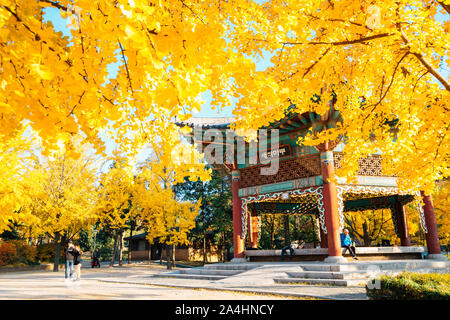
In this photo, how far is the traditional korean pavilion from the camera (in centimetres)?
1105

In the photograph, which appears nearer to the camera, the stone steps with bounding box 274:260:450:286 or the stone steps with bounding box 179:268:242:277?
the stone steps with bounding box 274:260:450:286

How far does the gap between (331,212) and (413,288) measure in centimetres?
632

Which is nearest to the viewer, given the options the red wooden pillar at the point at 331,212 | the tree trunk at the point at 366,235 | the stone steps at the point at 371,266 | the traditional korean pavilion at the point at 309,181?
the stone steps at the point at 371,266

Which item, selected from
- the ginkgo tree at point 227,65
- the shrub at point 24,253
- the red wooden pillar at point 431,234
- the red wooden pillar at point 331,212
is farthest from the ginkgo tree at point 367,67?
the shrub at point 24,253

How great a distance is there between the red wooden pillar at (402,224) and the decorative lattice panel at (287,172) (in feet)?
21.8

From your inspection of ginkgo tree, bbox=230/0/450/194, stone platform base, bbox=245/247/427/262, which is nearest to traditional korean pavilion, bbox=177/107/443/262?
stone platform base, bbox=245/247/427/262

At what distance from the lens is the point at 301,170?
1205 cm

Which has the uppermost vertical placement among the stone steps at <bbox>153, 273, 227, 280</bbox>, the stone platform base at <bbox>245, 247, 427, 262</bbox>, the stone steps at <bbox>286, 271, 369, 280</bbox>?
the stone platform base at <bbox>245, 247, 427, 262</bbox>

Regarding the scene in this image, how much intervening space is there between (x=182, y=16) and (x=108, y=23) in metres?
3.57

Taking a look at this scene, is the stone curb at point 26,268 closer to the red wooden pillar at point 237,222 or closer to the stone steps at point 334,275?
the red wooden pillar at point 237,222

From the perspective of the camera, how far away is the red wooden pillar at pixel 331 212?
34.4ft

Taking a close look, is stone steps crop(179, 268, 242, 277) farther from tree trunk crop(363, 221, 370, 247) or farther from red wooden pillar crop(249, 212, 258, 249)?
tree trunk crop(363, 221, 370, 247)

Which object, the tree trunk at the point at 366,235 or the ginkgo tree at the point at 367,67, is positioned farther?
the tree trunk at the point at 366,235
